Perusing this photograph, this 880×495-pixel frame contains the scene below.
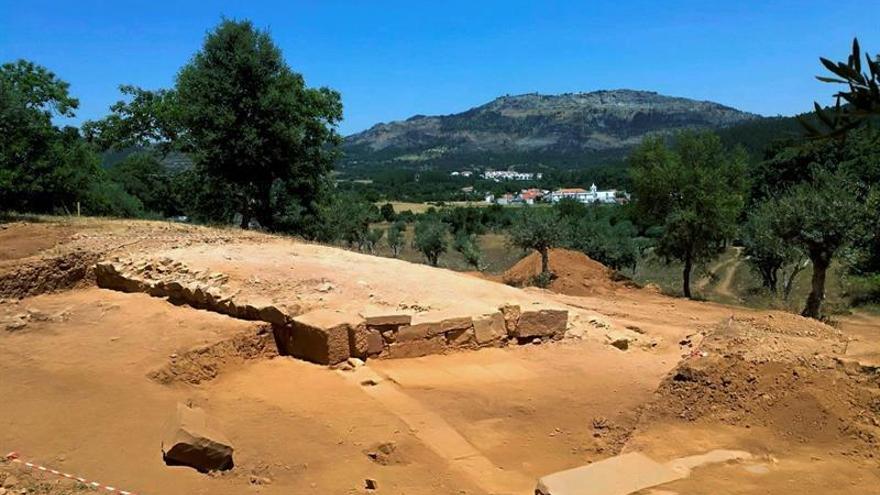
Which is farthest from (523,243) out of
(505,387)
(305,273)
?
(505,387)

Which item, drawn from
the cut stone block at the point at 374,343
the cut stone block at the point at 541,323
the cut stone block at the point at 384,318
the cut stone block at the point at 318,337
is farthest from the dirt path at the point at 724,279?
the cut stone block at the point at 318,337

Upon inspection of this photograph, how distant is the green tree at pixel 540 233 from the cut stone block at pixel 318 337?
48.0ft

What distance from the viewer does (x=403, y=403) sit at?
838cm

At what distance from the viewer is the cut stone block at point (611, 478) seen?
5.45m

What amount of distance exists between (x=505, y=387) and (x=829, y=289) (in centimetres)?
2907

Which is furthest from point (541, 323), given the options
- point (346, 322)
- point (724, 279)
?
point (724, 279)

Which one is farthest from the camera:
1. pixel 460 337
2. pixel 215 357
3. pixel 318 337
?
pixel 460 337

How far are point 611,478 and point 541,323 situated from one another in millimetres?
5837

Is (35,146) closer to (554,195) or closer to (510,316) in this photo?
(510,316)

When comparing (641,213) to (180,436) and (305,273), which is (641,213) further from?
(180,436)

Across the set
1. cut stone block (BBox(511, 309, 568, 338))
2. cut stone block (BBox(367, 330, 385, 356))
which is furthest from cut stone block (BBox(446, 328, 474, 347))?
cut stone block (BBox(367, 330, 385, 356))

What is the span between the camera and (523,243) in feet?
79.8

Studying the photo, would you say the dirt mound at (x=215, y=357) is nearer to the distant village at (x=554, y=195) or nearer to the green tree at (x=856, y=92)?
the green tree at (x=856, y=92)

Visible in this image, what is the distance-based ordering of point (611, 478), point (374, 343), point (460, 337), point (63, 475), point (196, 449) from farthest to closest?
point (460, 337)
point (374, 343)
point (196, 449)
point (611, 478)
point (63, 475)
